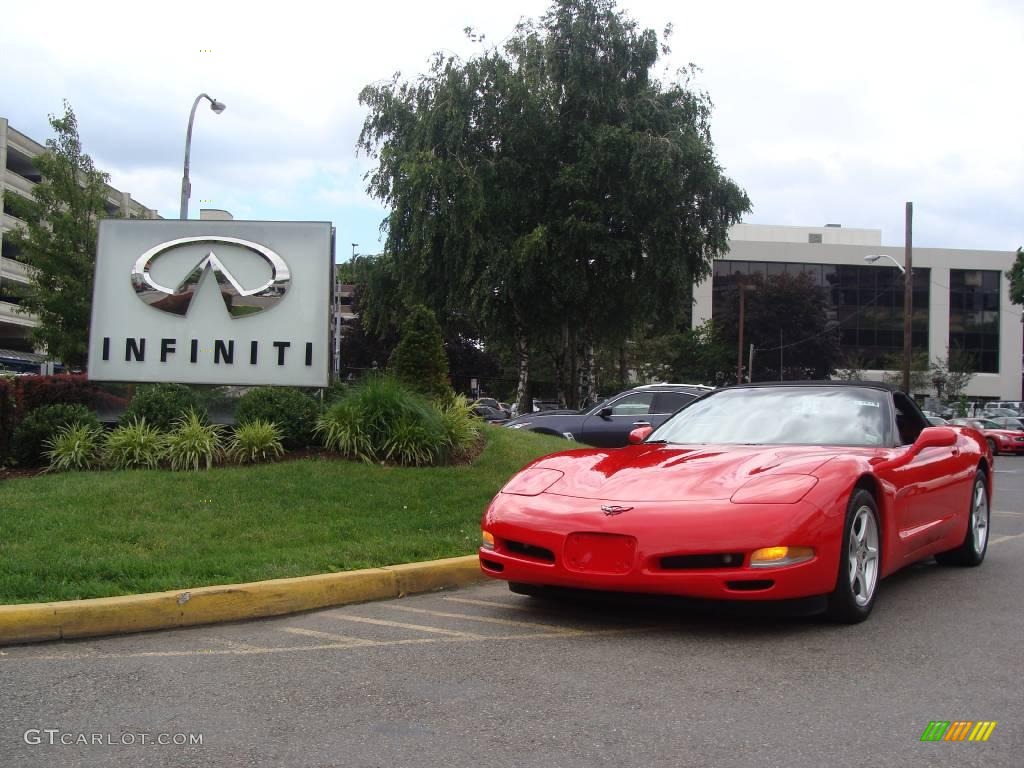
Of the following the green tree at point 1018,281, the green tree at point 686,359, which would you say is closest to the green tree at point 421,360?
the green tree at point 1018,281

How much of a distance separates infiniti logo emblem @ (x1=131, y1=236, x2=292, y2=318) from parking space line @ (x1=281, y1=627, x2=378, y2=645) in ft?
22.8

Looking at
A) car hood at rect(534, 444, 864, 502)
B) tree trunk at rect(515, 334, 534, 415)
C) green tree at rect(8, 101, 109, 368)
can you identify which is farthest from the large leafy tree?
car hood at rect(534, 444, 864, 502)

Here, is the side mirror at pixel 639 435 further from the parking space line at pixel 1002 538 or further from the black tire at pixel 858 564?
the parking space line at pixel 1002 538

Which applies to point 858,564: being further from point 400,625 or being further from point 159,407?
point 159,407

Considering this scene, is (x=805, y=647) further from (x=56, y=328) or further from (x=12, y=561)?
(x=56, y=328)

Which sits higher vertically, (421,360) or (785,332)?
(785,332)

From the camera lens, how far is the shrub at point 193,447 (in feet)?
30.0

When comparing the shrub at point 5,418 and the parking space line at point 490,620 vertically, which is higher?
the shrub at point 5,418

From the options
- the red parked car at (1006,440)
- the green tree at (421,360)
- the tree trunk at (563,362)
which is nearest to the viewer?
the green tree at (421,360)

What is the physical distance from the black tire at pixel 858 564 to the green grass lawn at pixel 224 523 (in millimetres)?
2866

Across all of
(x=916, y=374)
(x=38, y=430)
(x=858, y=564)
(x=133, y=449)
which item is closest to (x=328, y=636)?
(x=858, y=564)

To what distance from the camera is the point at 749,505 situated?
4715 mm

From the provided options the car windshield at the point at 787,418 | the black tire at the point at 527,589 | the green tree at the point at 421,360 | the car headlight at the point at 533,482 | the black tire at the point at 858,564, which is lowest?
the black tire at the point at 527,589

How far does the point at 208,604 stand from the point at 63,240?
17459 mm
